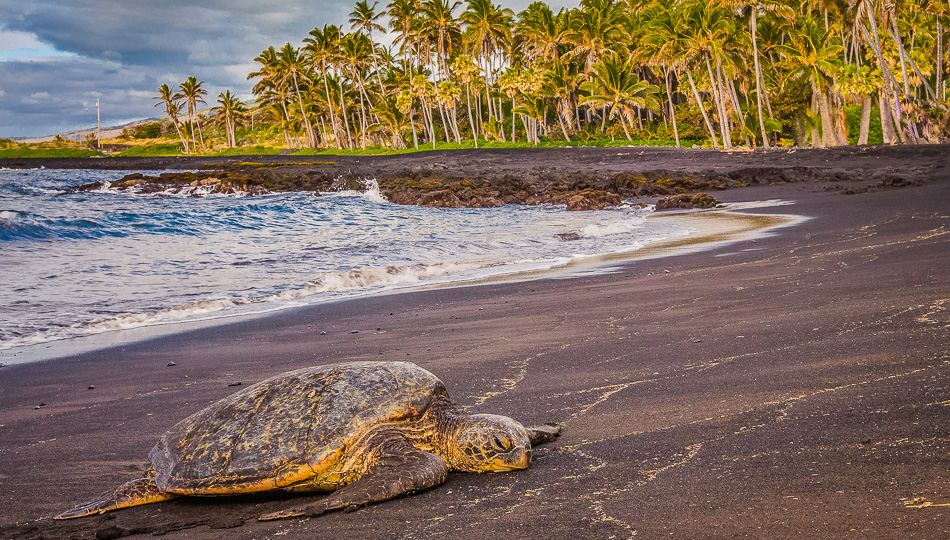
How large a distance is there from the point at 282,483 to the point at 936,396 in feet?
10.7

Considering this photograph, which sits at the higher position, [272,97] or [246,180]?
[272,97]

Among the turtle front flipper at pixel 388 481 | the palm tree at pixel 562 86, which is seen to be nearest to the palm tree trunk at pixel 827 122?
the palm tree at pixel 562 86

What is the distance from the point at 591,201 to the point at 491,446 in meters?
A: 21.4

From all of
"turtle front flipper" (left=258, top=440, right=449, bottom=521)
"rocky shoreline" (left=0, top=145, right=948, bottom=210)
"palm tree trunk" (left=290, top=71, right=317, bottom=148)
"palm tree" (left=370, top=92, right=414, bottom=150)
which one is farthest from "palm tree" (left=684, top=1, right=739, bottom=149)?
"palm tree trunk" (left=290, top=71, right=317, bottom=148)

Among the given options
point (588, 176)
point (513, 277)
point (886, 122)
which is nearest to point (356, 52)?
point (588, 176)

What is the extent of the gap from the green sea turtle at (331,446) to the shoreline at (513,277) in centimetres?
446

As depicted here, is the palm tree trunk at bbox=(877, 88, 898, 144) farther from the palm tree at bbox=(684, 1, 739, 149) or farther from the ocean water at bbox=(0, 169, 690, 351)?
the ocean water at bbox=(0, 169, 690, 351)

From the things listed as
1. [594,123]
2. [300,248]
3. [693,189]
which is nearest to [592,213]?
[693,189]

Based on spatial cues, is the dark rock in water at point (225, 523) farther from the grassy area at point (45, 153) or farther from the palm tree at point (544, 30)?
the grassy area at point (45, 153)

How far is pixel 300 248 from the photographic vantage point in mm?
15859

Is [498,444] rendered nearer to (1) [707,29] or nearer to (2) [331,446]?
(2) [331,446]

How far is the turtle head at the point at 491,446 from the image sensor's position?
319 centimetres

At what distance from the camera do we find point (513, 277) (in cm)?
1048

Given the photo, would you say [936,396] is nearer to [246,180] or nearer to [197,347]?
[197,347]
